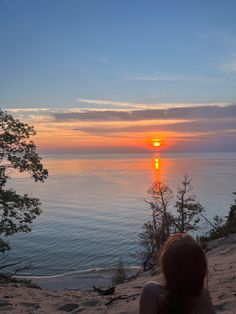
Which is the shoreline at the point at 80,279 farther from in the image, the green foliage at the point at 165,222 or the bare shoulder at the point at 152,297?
the bare shoulder at the point at 152,297

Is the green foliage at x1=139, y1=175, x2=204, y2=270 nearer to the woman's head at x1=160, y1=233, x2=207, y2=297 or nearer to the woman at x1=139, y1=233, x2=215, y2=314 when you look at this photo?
the woman at x1=139, y1=233, x2=215, y2=314

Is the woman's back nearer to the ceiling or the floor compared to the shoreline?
nearer to the ceiling

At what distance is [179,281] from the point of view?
3244 millimetres

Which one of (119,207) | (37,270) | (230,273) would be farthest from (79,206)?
(230,273)

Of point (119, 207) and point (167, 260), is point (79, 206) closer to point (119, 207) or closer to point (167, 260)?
point (119, 207)

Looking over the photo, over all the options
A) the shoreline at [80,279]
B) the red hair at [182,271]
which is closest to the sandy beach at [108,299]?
the red hair at [182,271]

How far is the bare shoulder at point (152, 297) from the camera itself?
11.1ft

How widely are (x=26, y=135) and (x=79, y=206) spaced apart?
52433 millimetres

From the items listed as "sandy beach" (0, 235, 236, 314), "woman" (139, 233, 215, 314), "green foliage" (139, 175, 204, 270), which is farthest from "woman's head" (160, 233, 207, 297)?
"green foliage" (139, 175, 204, 270)

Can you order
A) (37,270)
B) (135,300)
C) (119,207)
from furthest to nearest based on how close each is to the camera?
(119,207) → (37,270) → (135,300)

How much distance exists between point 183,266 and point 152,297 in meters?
0.43

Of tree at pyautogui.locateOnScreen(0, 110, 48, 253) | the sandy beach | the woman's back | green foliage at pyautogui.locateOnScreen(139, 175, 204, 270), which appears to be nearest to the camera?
the woman's back

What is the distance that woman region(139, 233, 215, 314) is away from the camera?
126 inches

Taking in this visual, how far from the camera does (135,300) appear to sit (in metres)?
8.73
